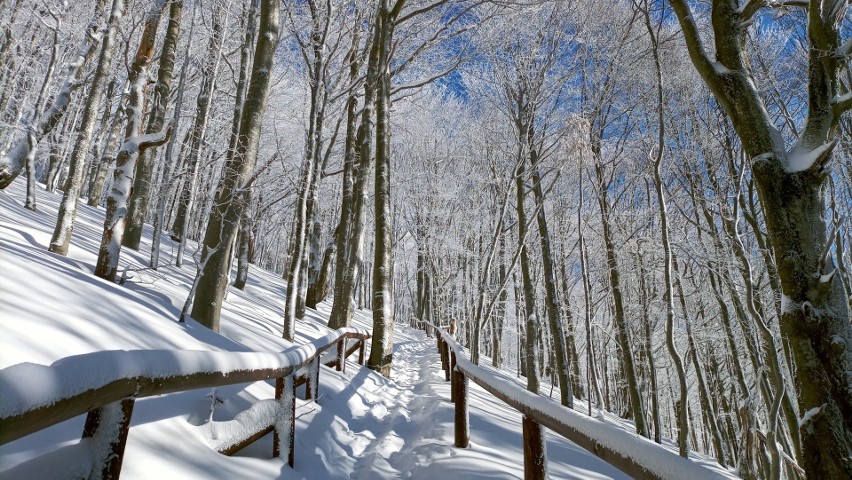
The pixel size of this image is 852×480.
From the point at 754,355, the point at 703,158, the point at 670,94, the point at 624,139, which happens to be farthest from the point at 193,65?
the point at 754,355

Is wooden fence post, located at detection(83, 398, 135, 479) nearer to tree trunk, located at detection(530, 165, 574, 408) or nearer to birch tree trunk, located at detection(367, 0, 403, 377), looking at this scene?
birch tree trunk, located at detection(367, 0, 403, 377)

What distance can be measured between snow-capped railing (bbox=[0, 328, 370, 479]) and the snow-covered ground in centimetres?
11

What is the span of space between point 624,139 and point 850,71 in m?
5.55

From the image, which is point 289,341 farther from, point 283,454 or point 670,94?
point 670,94

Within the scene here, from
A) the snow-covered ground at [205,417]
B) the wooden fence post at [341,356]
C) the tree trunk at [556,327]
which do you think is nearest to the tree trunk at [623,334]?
the tree trunk at [556,327]

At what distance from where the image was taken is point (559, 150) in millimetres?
11000

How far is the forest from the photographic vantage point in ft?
10.0

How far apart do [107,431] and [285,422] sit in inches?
75.1

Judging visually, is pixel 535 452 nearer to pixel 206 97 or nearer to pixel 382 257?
pixel 382 257

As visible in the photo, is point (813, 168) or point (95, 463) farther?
point (813, 168)

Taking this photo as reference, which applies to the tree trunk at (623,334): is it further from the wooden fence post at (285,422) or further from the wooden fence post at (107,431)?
the wooden fence post at (107,431)

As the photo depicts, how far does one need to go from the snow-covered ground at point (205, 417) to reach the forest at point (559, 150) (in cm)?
111

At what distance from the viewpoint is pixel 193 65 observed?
14.7 meters

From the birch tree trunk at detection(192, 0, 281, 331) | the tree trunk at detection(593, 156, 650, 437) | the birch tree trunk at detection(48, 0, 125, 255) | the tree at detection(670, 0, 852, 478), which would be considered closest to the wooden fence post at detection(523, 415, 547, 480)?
the tree at detection(670, 0, 852, 478)
